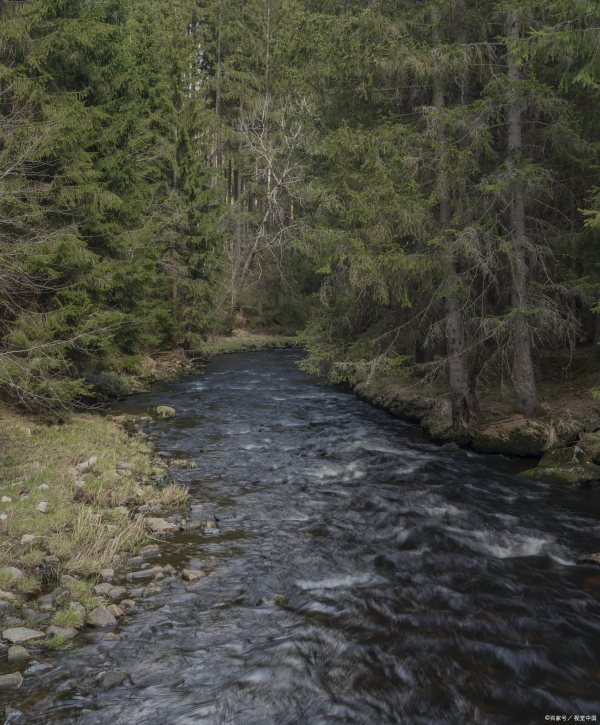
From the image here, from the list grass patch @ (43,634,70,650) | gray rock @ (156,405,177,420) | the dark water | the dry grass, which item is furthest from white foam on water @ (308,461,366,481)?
grass patch @ (43,634,70,650)

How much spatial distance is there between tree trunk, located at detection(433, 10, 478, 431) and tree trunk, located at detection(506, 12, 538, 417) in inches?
49.1

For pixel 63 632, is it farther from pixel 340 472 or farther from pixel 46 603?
pixel 340 472

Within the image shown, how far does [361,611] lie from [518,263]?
847 cm

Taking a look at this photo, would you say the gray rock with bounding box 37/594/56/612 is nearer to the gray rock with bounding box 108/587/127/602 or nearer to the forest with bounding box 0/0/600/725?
the forest with bounding box 0/0/600/725

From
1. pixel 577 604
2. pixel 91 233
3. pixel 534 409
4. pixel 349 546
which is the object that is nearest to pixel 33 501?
pixel 349 546

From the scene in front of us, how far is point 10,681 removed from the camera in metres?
4.81

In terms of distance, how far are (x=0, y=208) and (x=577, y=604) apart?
39.5 ft

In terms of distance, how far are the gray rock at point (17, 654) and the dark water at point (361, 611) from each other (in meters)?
0.30

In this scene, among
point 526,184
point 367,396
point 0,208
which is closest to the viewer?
point 0,208

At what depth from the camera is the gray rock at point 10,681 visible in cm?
477

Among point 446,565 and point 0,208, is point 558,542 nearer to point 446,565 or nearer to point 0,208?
point 446,565

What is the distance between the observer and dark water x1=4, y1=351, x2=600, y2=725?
16.0ft

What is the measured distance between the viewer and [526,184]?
481 inches

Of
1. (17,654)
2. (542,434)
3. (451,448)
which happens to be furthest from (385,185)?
(17,654)
